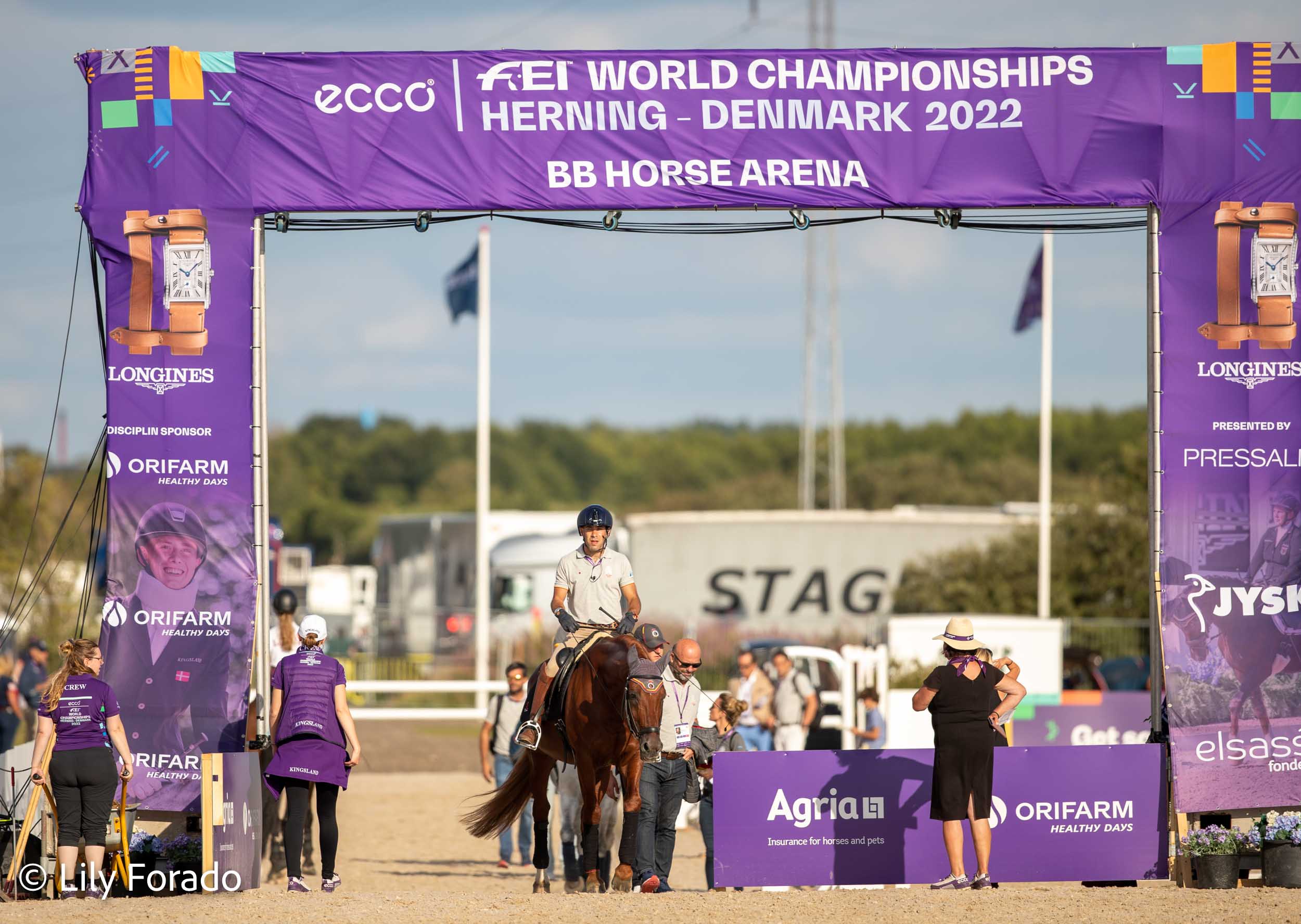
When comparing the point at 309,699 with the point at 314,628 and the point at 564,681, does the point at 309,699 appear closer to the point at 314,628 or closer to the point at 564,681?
the point at 314,628

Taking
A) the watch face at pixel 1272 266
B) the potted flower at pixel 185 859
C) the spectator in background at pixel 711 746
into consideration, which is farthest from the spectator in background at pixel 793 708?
the potted flower at pixel 185 859

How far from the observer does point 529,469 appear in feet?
302

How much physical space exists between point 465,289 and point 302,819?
16.7 meters

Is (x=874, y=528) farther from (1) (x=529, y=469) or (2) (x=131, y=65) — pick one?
(1) (x=529, y=469)

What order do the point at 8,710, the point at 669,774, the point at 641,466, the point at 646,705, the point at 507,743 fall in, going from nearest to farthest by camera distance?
the point at 646,705 < the point at 669,774 < the point at 507,743 < the point at 8,710 < the point at 641,466

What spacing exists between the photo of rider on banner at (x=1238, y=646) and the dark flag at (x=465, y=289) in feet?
53.7

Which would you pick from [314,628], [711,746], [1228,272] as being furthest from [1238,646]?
[314,628]

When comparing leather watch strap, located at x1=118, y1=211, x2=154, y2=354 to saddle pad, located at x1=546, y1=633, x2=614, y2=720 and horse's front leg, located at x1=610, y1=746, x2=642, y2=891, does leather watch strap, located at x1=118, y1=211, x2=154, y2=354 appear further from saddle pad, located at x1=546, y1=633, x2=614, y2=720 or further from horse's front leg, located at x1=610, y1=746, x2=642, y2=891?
horse's front leg, located at x1=610, y1=746, x2=642, y2=891

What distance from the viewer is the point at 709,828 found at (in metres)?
11.3

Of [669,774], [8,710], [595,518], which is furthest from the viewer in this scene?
[8,710]

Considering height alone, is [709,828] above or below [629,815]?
below

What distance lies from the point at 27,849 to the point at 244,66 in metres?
5.63

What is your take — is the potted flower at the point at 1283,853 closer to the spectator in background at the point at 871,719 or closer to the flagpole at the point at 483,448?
the spectator in background at the point at 871,719

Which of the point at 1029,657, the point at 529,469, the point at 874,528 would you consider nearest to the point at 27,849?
the point at 1029,657
